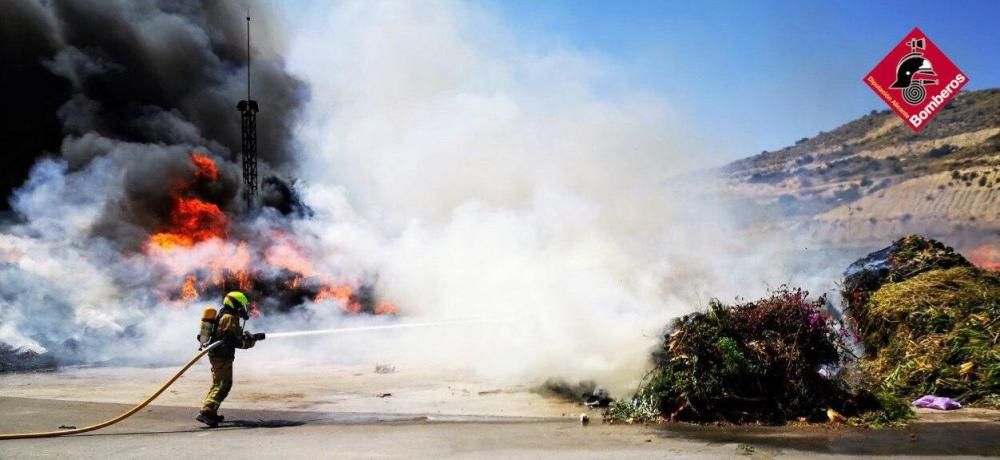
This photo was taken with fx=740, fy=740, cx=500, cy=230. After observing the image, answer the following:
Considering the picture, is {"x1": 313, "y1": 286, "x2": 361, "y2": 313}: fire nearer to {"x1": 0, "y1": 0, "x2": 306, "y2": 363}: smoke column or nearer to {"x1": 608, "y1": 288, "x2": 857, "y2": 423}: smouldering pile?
{"x1": 0, "y1": 0, "x2": 306, "y2": 363}: smoke column

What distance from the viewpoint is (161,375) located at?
13.8 meters

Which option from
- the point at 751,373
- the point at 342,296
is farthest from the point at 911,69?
the point at 342,296

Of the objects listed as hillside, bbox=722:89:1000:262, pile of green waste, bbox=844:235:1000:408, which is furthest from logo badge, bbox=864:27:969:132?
hillside, bbox=722:89:1000:262

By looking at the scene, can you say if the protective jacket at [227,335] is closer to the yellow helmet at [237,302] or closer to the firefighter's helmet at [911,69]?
the yellow helmet at [237,302]

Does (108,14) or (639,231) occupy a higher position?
(108,14)

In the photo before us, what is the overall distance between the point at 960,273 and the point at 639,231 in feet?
48.8

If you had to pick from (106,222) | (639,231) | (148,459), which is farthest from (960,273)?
(106,222)

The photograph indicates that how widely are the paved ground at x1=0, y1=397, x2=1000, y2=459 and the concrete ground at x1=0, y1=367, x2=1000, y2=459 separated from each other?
0.01 meters

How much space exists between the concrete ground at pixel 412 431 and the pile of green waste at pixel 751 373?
35 cm

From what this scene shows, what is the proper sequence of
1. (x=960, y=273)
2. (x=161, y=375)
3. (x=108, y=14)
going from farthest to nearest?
(x=108, y=14) → (x=161, y=375) → (x=960, y=273)

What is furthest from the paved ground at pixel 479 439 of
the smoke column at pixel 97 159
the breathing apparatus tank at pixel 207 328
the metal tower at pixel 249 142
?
the metal tower at pixel 249 142

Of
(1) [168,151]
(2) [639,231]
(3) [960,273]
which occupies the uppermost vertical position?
(1) [168,151]

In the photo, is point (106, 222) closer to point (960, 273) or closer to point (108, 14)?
point (108, 14)

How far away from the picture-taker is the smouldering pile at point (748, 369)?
8.28 metres
